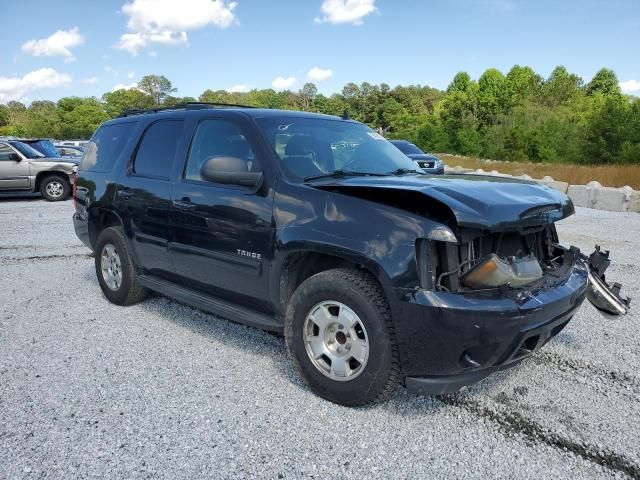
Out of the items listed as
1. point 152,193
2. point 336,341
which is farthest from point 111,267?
point 336,341

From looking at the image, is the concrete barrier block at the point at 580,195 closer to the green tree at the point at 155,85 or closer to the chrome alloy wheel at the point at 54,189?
the chrome alloy wheel at the point at 54,189

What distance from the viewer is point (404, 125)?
7875cm

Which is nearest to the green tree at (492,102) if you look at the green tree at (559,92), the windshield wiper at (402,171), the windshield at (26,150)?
the green tree at (559,92)

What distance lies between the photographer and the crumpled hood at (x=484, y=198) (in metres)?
A: 2.62

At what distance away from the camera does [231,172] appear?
3.33m

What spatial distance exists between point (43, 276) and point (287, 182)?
14.6 feet

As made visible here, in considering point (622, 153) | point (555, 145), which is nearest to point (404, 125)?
point (555, 145)

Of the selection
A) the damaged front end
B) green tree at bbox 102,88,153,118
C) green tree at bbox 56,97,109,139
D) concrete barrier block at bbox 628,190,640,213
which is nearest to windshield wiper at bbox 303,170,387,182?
the damaged front end

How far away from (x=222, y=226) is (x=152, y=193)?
102 cm

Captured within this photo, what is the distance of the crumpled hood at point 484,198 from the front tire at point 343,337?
537 millimetres

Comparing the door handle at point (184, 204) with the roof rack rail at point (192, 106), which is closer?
the door handle at point (184, 204)

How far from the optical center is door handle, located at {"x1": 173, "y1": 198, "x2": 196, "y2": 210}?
3.82m

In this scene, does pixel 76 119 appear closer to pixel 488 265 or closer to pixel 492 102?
pixel 492 102

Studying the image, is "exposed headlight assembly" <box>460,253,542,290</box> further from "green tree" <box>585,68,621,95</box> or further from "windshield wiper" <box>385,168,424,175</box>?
"green tree" <box>585,68,621,95</box>
